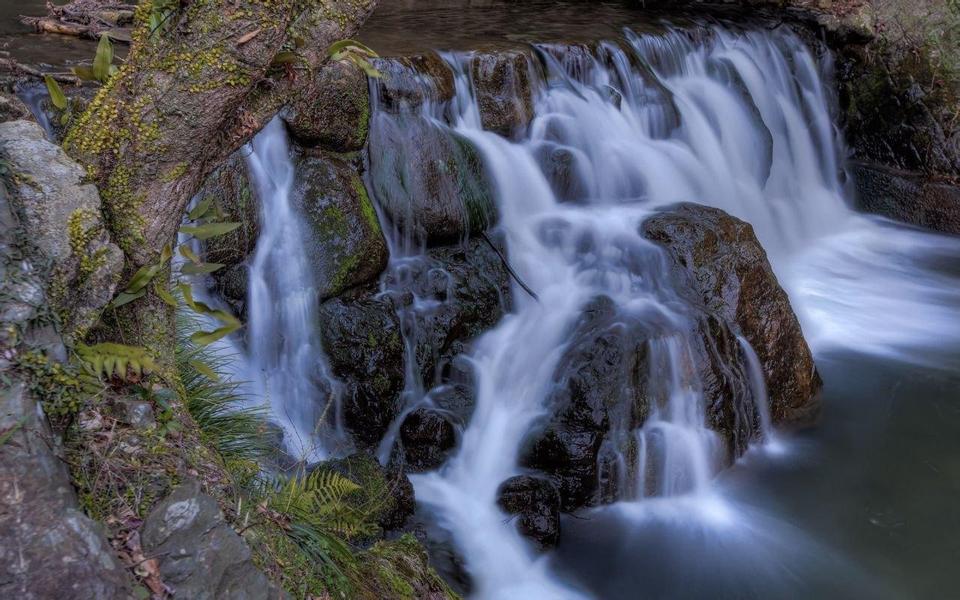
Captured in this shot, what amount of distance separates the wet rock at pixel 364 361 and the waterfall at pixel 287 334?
90 millimetres

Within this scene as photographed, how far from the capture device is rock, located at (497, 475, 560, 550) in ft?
16.1

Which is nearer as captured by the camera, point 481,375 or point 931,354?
point 481,375

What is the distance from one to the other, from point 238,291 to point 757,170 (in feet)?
20.3

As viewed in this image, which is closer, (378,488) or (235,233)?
(378,488)

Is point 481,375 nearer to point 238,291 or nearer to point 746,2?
point 238,291

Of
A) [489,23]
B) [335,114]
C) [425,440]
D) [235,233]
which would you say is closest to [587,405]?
[425,440]

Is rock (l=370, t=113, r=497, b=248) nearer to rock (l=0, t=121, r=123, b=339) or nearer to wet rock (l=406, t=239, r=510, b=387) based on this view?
wet rock (l=406, t=239, r=510, b=387)

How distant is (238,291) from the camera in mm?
5605

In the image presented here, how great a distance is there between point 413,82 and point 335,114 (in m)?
1.00

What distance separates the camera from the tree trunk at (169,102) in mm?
2506

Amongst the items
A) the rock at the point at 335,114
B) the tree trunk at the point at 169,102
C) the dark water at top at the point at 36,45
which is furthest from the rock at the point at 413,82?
the tree trunk at the point at 169,102

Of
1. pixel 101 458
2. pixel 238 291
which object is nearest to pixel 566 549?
pixel 238 291

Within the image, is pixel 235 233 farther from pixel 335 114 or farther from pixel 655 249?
pixel 655 249

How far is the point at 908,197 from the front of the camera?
10180 mm
